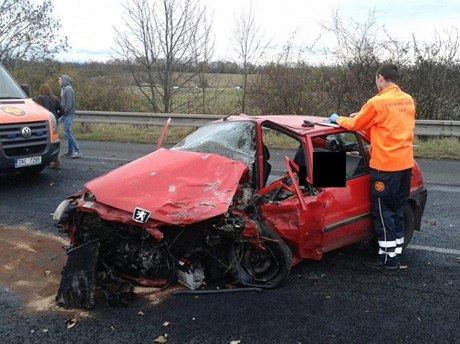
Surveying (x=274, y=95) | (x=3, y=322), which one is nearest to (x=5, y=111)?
(x=3, y=322)

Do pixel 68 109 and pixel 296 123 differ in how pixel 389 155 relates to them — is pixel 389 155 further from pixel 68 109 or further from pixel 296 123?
pixel 68 109

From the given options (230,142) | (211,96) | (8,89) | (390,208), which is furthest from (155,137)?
(390,208)

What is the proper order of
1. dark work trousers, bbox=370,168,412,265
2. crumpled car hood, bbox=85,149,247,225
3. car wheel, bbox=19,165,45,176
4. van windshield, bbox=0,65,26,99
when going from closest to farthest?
1. crumpled car hood, bbox=85,149,247,225
2. dark work trousers, bbox=370,168,412,265
3. car wheel, bbox=19,165,45,176
4. van windshield, bbox=0,65,26,99

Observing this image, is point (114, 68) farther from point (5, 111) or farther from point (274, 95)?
point (5, 111)

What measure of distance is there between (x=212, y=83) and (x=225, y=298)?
13.7m

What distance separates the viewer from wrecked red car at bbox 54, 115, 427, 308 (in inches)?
149

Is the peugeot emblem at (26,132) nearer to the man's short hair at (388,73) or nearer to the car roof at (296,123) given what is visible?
the car roof at (296,123)

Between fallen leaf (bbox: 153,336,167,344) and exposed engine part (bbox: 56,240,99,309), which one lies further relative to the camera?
exposed engine part (bbox: 56,240,99,309)

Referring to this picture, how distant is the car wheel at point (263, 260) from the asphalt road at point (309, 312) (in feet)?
0.46

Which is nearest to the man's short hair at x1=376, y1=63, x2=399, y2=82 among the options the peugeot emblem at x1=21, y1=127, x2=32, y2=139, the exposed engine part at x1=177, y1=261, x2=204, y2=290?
the exposed engine part at x1=177, y1=261, x2=204, y2=290

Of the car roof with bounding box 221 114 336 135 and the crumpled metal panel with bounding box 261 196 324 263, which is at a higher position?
the car roof with bounding box 221 114 336 135

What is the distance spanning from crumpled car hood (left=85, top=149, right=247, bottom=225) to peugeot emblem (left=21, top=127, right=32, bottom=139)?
4041mm

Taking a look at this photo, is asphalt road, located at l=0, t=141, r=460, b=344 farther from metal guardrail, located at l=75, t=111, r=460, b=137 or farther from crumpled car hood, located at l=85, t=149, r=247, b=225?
metal guardrail, located at l=75, t=111, r=460, b=137

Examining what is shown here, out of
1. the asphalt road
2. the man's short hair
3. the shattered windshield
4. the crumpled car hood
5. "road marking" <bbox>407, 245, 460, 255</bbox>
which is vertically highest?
the man's short hair
